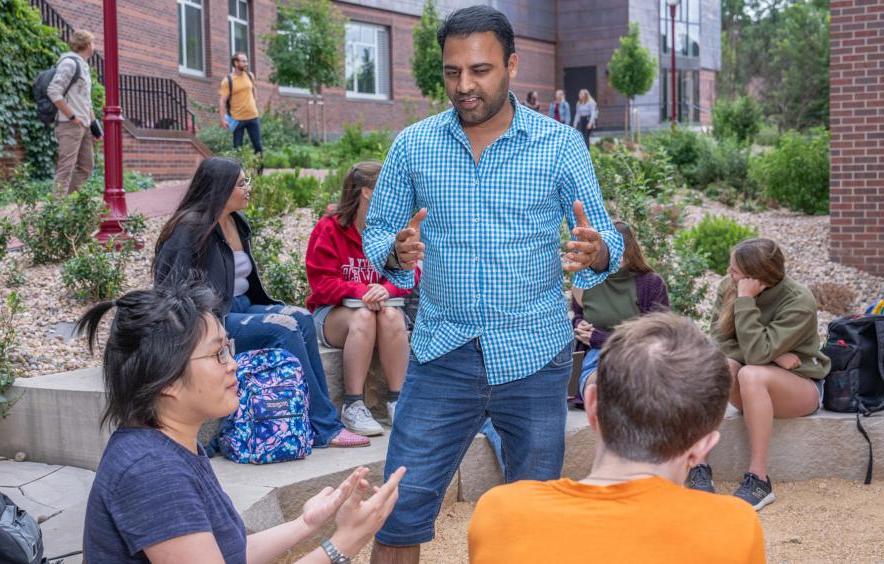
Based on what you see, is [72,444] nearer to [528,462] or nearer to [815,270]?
[528,462]

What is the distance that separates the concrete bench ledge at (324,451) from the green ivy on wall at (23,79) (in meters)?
9.27

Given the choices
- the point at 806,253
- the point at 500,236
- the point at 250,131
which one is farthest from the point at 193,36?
the point at 500,236

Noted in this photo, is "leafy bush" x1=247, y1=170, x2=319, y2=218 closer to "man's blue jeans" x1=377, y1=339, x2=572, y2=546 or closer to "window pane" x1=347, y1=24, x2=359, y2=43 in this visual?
"man's blue jeans" x1=377, y1=339, x2=572, y2=546

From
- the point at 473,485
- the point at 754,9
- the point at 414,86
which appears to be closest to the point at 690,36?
the point at 414,86

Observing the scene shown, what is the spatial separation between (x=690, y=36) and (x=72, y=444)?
4420cm

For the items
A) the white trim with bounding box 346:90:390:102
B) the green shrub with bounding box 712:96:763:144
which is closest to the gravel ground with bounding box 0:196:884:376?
the green shrub with bounding box 712:96:763:144

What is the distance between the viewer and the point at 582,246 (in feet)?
9.29

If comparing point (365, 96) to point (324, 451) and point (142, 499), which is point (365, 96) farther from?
point (142, 499)

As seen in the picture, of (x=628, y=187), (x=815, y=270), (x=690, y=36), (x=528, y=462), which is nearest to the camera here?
(x=528, y=462)

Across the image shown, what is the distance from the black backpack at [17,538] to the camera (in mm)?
2748

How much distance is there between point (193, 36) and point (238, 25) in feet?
6.90

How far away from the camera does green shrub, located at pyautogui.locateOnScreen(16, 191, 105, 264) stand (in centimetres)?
739

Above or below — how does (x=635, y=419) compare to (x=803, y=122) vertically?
below

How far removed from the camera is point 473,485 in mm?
4992
